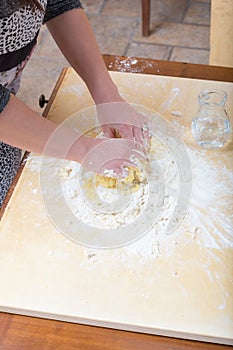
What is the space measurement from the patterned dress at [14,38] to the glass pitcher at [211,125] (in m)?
0.33

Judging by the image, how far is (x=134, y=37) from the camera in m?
2.28

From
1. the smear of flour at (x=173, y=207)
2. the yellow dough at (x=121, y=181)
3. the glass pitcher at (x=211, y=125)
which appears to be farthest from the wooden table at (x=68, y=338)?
the glass pitcher at (x=211, y=125)

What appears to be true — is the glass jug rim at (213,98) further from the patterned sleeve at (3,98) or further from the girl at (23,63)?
the patterned sleeve at (3,98)

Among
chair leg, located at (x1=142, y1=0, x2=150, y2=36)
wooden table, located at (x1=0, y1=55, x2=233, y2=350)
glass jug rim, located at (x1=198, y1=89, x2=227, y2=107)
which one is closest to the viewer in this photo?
wooden table, located at (x1=0, y1=55, x2=233, y2=350)

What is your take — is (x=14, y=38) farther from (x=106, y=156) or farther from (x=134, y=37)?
(x=134, y=37)

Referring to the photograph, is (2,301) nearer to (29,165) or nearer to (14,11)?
(29,165)

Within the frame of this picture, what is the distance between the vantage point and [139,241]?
2.81 ft

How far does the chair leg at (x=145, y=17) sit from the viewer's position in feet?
7.02

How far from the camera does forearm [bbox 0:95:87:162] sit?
882 millimetres

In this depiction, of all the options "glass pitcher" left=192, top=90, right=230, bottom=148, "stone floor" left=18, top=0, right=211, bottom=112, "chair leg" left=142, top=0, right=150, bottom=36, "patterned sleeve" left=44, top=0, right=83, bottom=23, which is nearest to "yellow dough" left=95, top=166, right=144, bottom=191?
"glass pitcher" left=192, top=90, right=230, bottom=148

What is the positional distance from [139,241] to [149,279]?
0.07m

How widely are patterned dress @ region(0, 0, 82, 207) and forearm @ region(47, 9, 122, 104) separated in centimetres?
2

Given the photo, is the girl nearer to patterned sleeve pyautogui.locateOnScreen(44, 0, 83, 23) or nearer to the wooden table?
patterned sleeve pyautogui.locateOnScreen(44, 0, 83, 23)

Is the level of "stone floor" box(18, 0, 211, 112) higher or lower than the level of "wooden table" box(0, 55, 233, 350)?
lower
